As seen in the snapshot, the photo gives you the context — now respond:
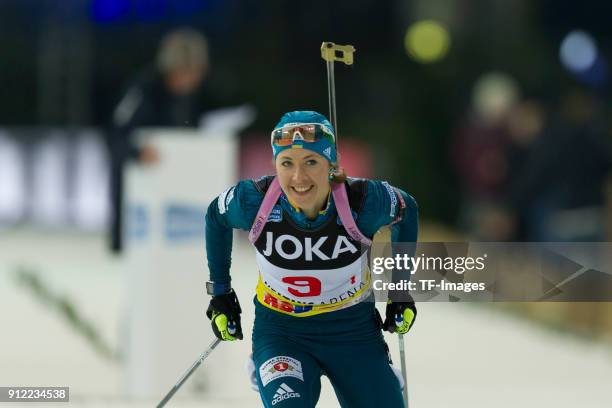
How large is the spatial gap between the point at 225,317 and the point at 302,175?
81cm

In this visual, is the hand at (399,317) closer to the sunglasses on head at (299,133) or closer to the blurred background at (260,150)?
the sunglasses on head at (299,133)

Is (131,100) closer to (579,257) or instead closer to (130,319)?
(130,319)

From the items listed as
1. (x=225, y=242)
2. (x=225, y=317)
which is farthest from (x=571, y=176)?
(x=225, y=317)

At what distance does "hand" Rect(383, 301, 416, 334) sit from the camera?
5613 mm

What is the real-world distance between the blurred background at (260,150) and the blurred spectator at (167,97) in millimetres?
15

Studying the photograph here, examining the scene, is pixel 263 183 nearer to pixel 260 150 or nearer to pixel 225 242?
pixel 225 242

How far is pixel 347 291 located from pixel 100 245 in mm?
11654

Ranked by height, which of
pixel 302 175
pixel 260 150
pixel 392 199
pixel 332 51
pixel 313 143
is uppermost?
pixel 332 51

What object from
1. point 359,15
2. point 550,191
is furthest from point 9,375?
point 359,15

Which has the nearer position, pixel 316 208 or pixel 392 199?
pixel 316 208

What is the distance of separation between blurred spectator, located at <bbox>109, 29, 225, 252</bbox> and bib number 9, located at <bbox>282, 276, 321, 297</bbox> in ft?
9.72

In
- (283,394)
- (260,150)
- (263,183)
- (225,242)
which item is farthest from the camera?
(260,150)

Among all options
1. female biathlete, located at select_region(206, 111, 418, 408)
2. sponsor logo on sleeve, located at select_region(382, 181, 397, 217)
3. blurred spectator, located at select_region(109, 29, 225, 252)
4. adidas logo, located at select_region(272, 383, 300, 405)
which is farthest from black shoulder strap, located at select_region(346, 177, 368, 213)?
blurred spectator, located at select_region(109, 29, 225, 252)

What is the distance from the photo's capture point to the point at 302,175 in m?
5.23
